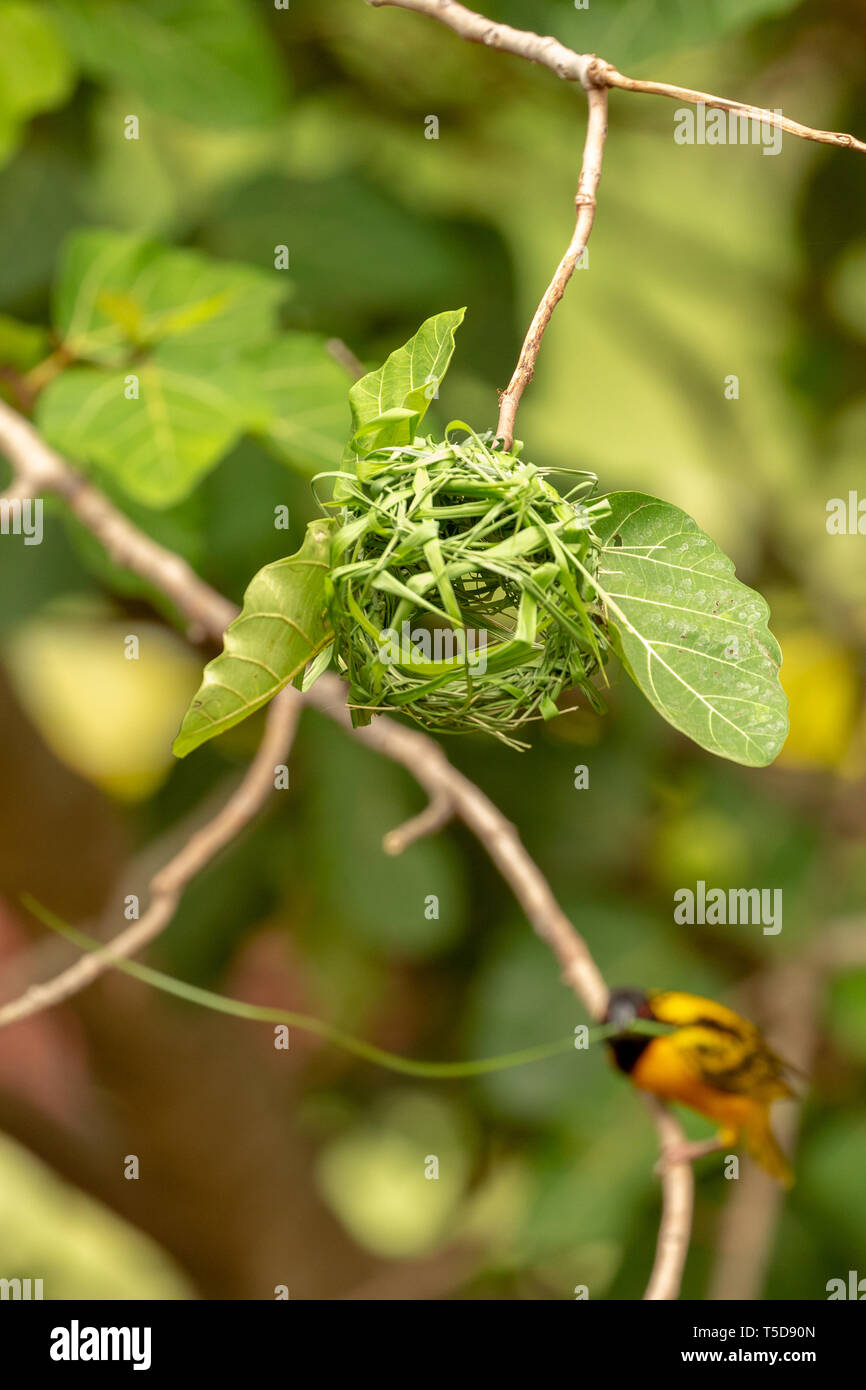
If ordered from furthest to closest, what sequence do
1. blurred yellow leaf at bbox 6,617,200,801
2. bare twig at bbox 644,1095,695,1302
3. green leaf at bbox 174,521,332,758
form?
blurred yellow leaf at bbox 6,617,200,801, bare twig at bbox 644,1095,695,1302, green leaf at bbox 174,521,332,758

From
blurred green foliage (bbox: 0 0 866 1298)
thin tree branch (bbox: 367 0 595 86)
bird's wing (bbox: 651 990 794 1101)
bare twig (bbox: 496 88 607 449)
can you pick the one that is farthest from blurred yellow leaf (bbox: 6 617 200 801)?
bare twig (bbox: 496 88 607 449)

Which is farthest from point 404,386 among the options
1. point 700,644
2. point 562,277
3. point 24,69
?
point 24,69

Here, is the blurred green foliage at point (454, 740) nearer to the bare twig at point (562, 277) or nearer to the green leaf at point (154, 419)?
the green leaf at point (154, 419)

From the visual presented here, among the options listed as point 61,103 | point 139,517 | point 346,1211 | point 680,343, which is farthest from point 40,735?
point 680,343

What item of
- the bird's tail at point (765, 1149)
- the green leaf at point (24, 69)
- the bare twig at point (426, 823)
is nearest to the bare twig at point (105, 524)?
the bare twig at point (426, 823)

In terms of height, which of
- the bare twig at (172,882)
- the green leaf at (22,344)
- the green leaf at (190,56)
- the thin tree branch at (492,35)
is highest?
the green leaf at (190,56)

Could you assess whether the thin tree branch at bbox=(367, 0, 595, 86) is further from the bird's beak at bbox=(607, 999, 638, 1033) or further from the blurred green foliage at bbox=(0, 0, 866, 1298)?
the bird's beak at bbox=(607, 999, 638, 1033)
